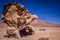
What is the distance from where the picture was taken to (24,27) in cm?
405

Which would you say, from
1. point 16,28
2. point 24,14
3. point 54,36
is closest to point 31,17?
point 24,14

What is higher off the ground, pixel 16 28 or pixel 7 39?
pixel 16 28

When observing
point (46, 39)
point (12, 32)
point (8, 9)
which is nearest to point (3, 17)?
point (8, 9)

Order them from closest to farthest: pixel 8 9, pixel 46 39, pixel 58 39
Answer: pixel 46 39
pixel 58 39
pixel 8 9

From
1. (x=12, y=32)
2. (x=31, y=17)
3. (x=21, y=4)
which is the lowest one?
(x=12, y=32)

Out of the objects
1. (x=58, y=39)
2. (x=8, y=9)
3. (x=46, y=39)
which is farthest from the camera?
(x=8, y=9)

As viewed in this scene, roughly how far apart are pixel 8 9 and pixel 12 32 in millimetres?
591

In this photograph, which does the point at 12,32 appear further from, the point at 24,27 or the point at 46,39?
the point at 46,39

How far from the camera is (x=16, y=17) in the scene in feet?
Result: 12.8

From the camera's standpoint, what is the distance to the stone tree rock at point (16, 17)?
150 inches

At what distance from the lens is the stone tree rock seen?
3820mm

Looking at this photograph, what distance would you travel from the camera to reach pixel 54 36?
3896 millimetres

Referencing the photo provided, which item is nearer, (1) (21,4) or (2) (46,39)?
(2) (46,39)

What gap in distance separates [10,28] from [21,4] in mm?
685
